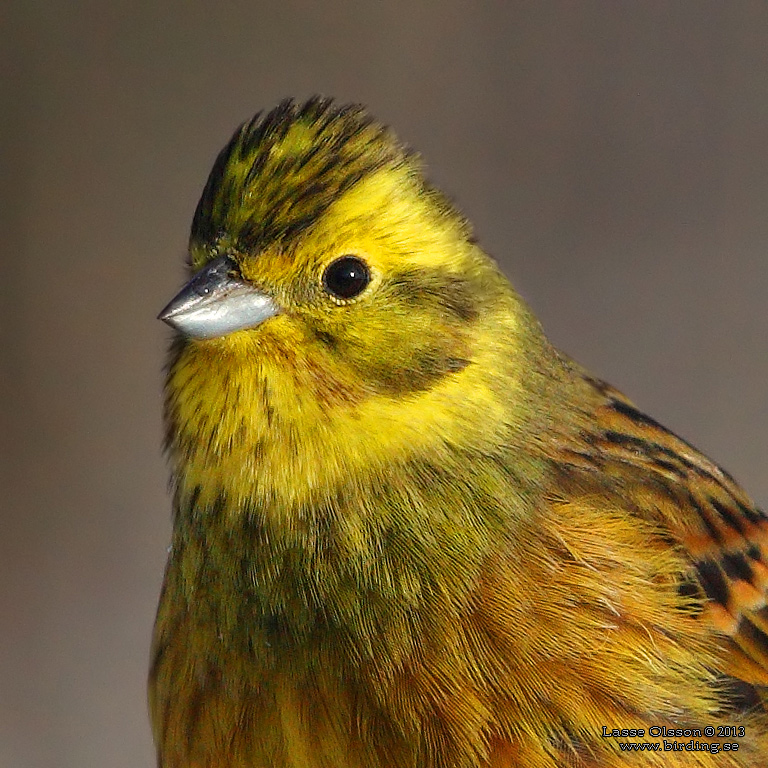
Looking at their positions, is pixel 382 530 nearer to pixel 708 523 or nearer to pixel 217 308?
pixel 217 308

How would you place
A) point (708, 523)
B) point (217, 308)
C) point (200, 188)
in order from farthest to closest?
point (200, 188) → point (708, 523) → point (217, 308)

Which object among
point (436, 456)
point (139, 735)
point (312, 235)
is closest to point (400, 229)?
point (312, 235)

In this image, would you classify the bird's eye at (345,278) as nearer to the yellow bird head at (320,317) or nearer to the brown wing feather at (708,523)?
the yellow bird head at (320,317)

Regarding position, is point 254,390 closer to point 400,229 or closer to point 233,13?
point 400,229

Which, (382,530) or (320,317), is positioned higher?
(320,317)

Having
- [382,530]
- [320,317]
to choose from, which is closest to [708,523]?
[382,530]

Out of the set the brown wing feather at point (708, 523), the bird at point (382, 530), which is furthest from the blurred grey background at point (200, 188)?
the bird at point (382, 530)
